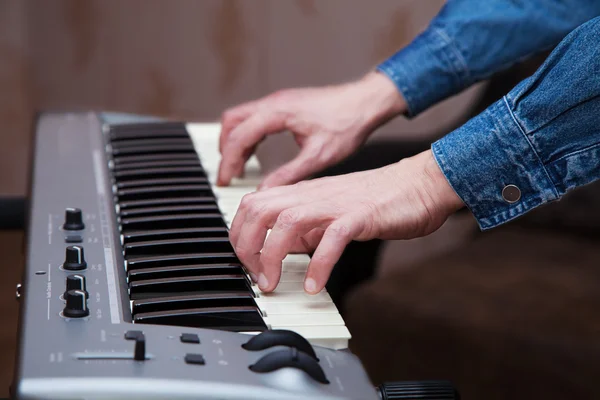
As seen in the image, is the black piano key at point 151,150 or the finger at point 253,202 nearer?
the finger at point 253,202

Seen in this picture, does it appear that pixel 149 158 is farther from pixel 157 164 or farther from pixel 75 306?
pixel 75 306

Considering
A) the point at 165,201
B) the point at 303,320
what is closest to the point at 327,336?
the point at 303,320

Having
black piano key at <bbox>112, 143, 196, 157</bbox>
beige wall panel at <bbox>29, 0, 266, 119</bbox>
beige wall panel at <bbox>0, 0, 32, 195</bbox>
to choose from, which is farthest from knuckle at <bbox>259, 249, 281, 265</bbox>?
beige wall panel at <bbox>0, 0, 32, 195</bbox>

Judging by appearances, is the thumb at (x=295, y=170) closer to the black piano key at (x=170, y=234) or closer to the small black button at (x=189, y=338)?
the black piano key at (x=170, y=234)

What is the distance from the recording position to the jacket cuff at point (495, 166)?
31.2 inches

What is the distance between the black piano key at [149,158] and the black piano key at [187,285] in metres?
0.40

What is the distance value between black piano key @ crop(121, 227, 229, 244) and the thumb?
6.9 inches

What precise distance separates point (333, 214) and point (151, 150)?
Answer: 465mm

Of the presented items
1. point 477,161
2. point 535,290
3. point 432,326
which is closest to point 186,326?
point 477,161

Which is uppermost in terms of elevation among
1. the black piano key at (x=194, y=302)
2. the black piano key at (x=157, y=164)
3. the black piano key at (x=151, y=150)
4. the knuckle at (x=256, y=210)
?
the black piano key at (x=151, y=150)

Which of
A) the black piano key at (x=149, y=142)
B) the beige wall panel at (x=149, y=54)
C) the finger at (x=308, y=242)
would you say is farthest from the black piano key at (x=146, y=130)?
the beige wall panel at (x=149, y=54)

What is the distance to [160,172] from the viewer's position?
107 cm

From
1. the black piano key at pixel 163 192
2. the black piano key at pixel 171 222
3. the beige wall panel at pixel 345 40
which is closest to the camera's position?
the black piano key at pixel 171 222

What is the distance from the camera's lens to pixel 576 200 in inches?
69.1
